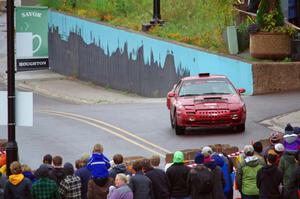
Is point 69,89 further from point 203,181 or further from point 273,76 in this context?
point 203,181

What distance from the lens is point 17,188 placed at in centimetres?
1376

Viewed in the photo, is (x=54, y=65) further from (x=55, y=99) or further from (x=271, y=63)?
(x=271, y=63)

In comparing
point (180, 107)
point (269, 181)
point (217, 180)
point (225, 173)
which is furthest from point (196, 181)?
point (180, 107)

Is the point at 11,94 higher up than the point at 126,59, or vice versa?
the point at 11,94

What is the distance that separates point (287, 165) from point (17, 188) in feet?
13.9

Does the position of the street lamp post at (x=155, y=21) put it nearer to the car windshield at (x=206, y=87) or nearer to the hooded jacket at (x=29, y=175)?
the car windshield at (x=206, y=87)

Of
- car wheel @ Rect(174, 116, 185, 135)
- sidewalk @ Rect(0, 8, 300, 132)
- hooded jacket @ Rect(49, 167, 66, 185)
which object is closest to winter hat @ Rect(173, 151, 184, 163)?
hooded jacket @ Rect(49, 167, 66, 185)

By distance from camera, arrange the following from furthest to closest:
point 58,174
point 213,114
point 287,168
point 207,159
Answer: point 213,114, point 287,168, point 207,159, point 58,174

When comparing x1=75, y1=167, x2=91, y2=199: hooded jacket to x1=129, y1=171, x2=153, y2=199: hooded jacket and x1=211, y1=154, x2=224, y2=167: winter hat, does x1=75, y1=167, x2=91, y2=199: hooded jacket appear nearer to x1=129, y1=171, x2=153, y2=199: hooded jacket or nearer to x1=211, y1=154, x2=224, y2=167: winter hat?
x1=129, y1=171, x2=153, y2=199: hooded jacket

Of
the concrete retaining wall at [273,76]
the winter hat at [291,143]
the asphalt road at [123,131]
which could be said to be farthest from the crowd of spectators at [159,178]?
the concrete retaining wall at [273,76]

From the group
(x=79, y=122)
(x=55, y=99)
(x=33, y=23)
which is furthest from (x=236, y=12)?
(x=33, y=23)

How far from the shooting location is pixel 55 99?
4156cm

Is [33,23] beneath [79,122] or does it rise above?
above

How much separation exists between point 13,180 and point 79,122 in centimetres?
1510
